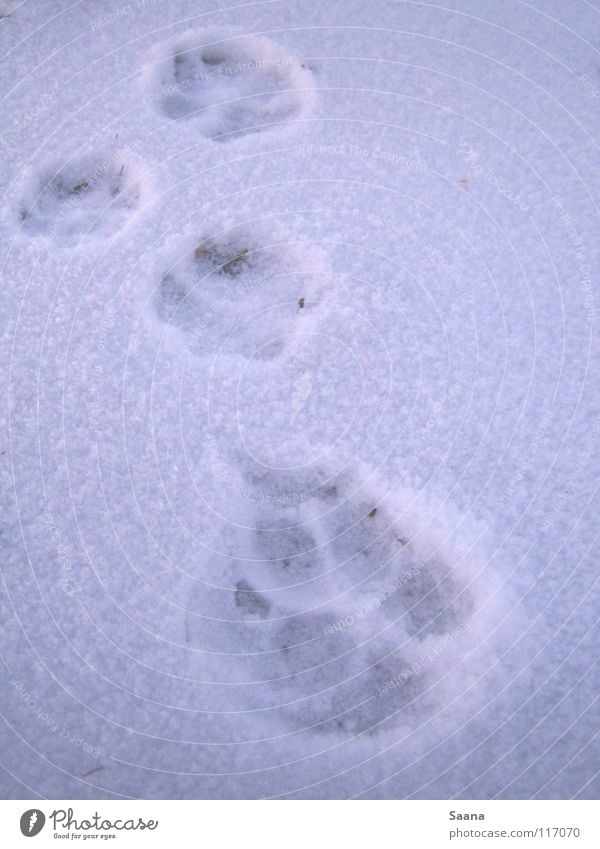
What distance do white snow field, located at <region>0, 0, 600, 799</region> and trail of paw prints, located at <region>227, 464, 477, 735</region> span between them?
3cm

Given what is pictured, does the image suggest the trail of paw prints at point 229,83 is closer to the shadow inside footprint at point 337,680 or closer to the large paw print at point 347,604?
the large paw print at point 347,604

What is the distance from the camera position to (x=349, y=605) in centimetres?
729

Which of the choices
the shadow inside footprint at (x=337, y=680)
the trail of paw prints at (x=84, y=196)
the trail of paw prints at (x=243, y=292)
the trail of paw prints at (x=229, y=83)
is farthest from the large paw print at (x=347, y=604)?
the trail of paw prints at (x=229, y=83)

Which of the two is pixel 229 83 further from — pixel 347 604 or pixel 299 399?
pixel 347 604

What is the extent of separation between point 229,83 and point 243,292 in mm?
2032

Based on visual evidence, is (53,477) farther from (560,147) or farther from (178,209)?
(560,147)

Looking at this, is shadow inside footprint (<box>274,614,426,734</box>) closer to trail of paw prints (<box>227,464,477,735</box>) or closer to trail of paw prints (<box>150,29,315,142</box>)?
trail of paw prints (<box>227,464,477,735</box>)

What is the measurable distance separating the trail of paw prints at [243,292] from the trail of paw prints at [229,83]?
107cm

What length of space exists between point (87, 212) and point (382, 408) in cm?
325

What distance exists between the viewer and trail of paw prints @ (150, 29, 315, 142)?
7.91 meters

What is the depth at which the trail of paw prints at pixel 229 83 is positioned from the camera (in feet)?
26.0
